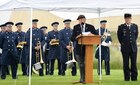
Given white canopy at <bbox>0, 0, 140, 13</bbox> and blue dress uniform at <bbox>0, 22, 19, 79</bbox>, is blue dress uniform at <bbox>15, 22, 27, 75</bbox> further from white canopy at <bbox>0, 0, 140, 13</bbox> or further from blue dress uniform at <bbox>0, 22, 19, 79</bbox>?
white canopy at <bbox>0, 0, 140, 13</bbox>

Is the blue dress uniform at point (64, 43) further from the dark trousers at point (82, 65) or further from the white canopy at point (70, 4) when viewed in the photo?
the white canopy at point (70, 4)

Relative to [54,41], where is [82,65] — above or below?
below

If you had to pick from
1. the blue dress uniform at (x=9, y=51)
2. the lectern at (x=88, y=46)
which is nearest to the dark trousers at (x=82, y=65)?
the lectern at (x=88, y=46)

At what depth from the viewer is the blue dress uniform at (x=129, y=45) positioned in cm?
1636

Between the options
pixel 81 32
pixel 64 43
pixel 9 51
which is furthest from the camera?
pixel 64 43

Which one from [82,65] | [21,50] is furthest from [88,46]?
[21,50]

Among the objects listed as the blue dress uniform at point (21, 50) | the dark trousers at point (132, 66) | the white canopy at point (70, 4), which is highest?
the white canopy at point (70, 4)

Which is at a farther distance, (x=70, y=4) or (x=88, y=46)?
(x=88, y=46)

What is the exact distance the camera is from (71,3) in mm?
14352

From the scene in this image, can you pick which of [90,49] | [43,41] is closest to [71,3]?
[90,49]

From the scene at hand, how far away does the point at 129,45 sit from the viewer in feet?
53.7

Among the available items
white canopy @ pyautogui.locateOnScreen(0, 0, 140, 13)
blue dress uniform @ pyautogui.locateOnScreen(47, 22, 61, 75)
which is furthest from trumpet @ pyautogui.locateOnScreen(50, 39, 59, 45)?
white canopy @ pyautogui.locateOnScreen(0, 0, 140, 13)

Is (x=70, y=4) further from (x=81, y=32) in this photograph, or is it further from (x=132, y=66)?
(x=132, y=66)

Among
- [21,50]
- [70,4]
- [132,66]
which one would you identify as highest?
[70,4]
